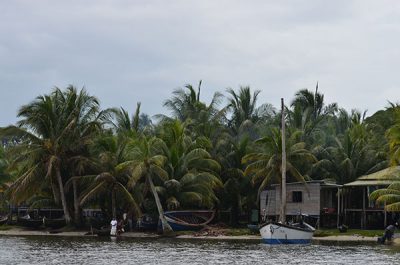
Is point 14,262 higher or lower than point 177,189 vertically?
lower

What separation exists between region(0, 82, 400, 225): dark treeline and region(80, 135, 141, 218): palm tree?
0.08 metres

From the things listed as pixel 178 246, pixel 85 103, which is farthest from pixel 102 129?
pixel 178 246

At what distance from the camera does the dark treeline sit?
52.4 meters

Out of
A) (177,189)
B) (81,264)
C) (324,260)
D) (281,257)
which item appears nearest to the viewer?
(81,264)

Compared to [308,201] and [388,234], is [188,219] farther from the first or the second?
[388,234]

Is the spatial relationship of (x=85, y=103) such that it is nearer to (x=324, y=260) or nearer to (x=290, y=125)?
(x=290, y=125)

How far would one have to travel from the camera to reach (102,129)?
55.7 metres

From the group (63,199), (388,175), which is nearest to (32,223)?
(63,199)

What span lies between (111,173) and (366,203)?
20.3 metres

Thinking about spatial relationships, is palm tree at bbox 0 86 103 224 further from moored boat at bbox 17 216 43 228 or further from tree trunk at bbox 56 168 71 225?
moored boat at bbox 17 216 43 228

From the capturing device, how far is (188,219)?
54.5m

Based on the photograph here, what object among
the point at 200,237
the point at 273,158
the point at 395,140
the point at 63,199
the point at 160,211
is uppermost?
the point at 395,140

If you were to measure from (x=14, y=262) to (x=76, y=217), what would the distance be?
1074 inches

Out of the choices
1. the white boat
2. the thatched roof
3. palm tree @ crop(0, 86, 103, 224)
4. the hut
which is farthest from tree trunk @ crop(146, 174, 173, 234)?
the thatched roof
